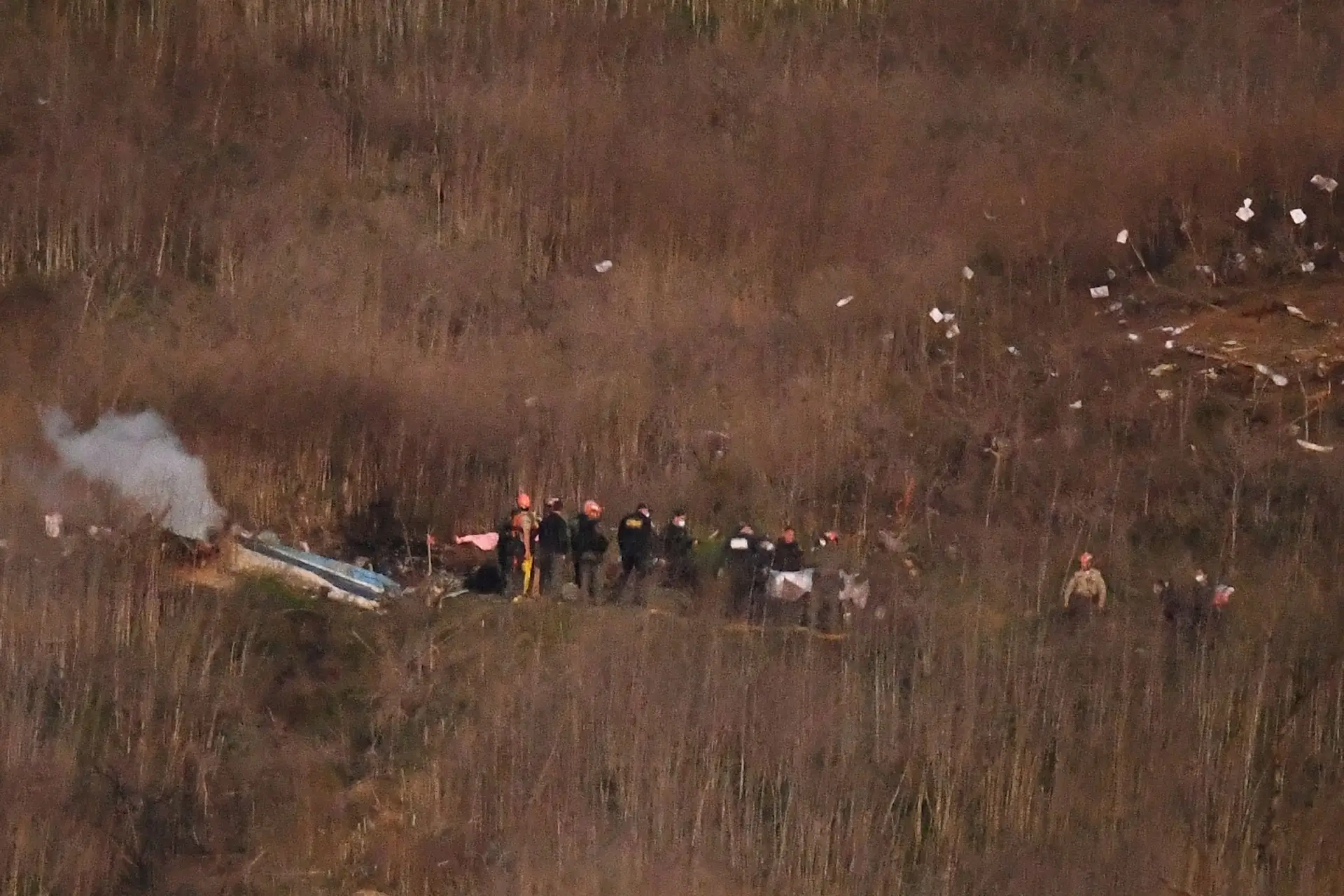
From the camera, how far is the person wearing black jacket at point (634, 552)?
544 cm

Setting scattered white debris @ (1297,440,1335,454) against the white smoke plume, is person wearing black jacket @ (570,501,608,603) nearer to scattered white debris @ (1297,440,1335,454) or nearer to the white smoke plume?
the white smoke plume

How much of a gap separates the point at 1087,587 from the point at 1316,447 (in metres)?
1.16

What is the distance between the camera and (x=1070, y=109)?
5.97 metres

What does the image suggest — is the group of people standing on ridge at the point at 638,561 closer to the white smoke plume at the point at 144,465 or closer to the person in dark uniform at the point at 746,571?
the person in dark uniform at the point at 746,571

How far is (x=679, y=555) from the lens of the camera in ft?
18.0

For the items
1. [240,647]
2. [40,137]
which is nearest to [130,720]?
[240,647]

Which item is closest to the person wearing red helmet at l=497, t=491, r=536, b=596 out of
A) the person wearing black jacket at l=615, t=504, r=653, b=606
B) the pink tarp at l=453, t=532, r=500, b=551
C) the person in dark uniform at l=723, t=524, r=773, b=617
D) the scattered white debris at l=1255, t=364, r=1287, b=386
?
the pink tarp at l=453, t=532, r=500, b=551

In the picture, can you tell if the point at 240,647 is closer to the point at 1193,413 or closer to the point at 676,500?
the point at 676,500

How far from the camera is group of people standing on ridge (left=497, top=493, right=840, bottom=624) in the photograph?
5.41m

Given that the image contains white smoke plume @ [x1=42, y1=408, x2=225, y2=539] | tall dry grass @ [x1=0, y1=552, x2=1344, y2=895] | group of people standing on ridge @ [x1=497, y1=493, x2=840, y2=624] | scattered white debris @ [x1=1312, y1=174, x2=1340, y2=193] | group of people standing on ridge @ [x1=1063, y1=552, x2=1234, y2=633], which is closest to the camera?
tall dry grass @ [x1=0, y1=552, x2=1344, y2=895]

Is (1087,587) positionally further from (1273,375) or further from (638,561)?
(638,561)

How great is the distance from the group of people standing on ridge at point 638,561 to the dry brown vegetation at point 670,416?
0.59ft

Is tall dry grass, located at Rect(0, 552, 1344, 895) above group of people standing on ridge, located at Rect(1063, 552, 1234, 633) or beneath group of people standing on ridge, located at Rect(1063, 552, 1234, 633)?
beneath

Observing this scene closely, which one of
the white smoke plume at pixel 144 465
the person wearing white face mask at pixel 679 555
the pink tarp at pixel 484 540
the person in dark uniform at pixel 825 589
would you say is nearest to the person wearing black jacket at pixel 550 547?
the pink tarp at pixel 484 540
